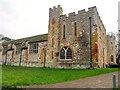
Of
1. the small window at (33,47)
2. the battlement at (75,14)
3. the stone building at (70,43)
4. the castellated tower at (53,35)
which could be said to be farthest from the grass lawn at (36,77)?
the small window at (33,47)

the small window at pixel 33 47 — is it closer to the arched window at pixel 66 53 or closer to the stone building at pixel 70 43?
the stone building at pixel 70 43

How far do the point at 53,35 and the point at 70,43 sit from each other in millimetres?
4074

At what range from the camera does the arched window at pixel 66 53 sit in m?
18.4

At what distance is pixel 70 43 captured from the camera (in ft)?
61.5

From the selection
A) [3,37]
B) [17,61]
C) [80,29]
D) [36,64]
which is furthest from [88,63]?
[3,37]

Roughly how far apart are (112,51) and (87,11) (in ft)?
54.4

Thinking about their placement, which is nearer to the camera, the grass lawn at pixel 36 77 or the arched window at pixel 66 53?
the grass lawn at pixel 36 77

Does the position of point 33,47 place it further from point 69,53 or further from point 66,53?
point 69,53

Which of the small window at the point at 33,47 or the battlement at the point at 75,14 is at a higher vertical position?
the battlement at the point at 75,14

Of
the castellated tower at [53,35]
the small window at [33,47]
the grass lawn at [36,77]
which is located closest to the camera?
the grass lawn at [36,77]

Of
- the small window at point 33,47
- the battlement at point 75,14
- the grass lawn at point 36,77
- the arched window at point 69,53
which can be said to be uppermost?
the battlement at point 75,14

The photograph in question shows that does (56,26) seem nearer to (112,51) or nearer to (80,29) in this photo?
(80,29)

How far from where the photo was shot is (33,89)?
6.21 m

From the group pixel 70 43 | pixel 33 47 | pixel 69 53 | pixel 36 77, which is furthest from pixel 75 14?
pixel 36 77
